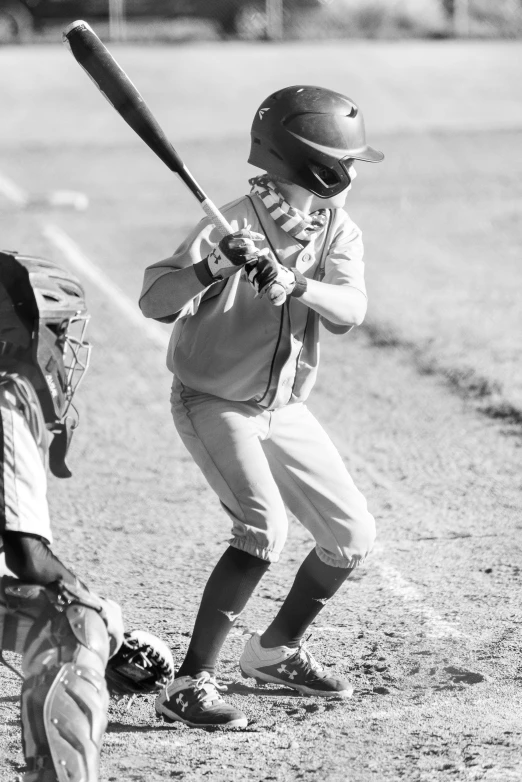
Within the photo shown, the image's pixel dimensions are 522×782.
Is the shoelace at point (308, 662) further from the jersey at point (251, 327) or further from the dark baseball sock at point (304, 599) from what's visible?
the jersey at point (251, 327)

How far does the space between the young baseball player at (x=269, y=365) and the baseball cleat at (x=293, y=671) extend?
38 mm

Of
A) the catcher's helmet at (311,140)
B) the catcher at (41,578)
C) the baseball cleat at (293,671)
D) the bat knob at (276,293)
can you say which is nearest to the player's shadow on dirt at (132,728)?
the baseball cleat at (293,671)

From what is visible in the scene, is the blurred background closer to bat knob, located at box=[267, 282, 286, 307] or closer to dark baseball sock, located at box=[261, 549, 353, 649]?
dark baseball sock, located at box=[261, 549, 353, 649]

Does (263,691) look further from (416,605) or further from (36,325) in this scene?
(36,325)

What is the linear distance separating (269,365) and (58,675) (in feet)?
3.97

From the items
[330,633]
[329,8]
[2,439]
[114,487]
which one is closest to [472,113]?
[329,8]

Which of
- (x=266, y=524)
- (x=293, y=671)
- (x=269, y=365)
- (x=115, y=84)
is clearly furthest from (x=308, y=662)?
(x=115, y=84)

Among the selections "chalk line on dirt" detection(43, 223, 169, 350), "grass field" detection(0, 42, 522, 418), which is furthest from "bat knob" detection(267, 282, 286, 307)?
"chalk line on dirt" detection(43, 223, 169, 350)

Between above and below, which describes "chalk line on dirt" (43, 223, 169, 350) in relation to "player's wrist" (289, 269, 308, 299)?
below

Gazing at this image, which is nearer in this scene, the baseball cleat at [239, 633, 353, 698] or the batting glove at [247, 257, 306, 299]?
the batting glove at [247, 257, 306, 299]

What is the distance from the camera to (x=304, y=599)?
3736 mm

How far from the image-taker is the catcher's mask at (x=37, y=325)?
2.92 m

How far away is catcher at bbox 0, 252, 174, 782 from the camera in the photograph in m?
2.71

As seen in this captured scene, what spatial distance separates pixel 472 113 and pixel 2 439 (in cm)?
1790
